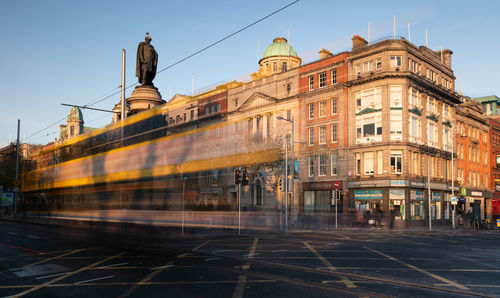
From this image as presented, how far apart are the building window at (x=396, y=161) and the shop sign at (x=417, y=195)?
3.34 metres

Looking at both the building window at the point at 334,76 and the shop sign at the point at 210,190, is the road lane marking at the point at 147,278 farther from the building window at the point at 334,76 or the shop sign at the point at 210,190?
the building window at the point at 334,76

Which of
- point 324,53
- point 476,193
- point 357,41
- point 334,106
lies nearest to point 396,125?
point 334,106

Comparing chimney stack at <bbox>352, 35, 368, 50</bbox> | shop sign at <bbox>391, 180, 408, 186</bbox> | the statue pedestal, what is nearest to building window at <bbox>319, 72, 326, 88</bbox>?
chimney stack at <bbox>352, 35, 368, 50</bbox>

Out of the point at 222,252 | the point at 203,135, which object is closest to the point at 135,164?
the point at 203,135

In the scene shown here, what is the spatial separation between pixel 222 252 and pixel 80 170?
1583 centimetres

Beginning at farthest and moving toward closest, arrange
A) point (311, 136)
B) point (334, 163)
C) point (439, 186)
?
point (311, 136), point (439, 186), point (334, 163)

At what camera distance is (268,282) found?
10.4 metres

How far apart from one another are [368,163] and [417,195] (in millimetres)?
7167

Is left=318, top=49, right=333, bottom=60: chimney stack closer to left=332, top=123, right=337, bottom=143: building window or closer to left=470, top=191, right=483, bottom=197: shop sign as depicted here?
left=332, top=123, right=337, bottom=143: building window

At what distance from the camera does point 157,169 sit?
68.6ft

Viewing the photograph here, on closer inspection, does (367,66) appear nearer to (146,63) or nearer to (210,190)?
(146,63)

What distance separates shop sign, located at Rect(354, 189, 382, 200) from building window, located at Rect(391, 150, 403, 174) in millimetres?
3037

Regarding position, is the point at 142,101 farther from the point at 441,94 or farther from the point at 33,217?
the point at 441,94

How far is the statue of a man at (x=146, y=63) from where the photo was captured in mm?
33625
